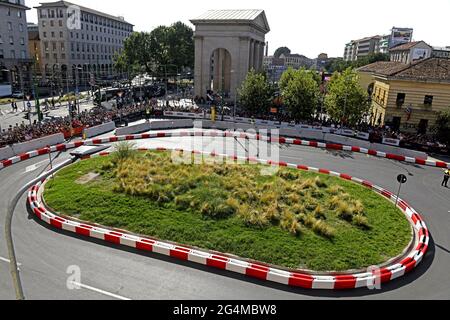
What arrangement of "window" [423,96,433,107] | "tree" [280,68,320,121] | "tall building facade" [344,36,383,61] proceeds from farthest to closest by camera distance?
"tall building facade" [344,36,383,61], "tree" [280,68,320,121], "window" [423,96,433,107]

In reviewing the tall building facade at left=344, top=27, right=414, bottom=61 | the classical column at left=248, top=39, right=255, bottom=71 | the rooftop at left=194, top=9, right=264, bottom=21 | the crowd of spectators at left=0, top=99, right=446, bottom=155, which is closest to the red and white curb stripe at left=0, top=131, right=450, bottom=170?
the crowd of spectators at left=0, top=99, right=446, bottom=155

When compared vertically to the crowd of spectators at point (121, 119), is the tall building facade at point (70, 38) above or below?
above

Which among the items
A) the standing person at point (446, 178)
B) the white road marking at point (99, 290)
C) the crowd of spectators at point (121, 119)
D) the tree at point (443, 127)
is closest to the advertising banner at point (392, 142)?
the crowd of spectators at point (121, 119)

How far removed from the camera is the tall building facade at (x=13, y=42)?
67.4 metres

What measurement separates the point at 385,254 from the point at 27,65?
269ft

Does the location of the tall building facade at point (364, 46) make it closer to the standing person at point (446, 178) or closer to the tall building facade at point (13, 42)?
the tall building facade at point (13, 42)

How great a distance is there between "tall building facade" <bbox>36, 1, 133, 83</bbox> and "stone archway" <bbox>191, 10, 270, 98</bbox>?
34751 mm

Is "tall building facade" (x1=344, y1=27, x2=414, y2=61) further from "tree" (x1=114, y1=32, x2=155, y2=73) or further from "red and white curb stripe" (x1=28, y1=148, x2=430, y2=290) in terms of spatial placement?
"red and white curb stripe" (x1=28, y1=148, x2=430, y2=290)

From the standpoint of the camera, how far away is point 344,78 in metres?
37.8

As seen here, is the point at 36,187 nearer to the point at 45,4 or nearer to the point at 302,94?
the point at 302,94

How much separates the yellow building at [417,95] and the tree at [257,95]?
14.0 metres

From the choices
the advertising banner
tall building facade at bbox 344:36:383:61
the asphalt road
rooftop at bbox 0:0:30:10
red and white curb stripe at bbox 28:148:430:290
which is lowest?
the asphalt road

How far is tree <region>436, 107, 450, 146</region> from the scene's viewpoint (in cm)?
3253

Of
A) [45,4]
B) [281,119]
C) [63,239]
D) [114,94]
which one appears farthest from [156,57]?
[63,239]
